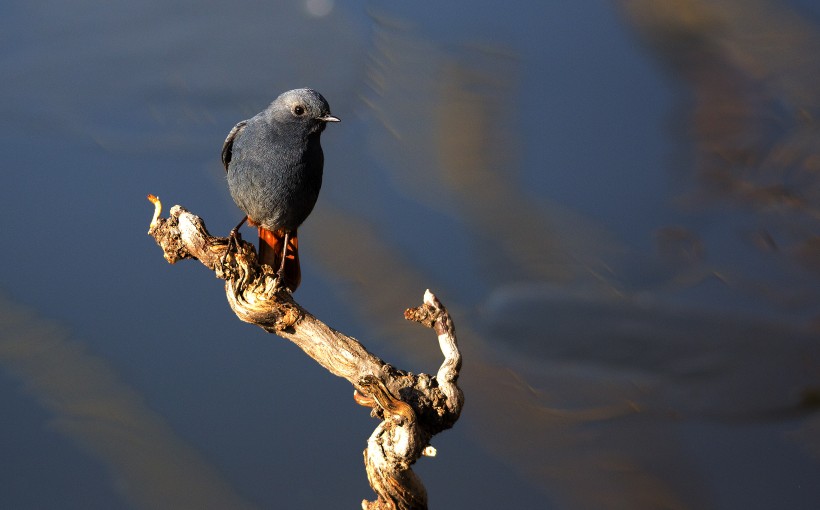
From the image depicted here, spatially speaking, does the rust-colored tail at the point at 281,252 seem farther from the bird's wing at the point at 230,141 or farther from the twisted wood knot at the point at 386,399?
the twisted wood knot at the point at 386,399

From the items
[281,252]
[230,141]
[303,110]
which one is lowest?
[281,252]

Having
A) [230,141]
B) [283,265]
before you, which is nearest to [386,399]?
[283,265]

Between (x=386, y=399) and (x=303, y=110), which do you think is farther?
(x=303, y=110)

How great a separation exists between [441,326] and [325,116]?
720 millimetres

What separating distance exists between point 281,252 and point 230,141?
0.40 meters

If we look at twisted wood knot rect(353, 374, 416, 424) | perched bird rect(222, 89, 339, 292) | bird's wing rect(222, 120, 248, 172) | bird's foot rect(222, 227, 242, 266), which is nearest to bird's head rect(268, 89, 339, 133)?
perched bird rect(222, 89, 339, 292)

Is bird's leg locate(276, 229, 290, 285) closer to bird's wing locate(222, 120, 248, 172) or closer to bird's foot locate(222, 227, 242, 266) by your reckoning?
bird's foot locate(222, 227, 242, 266)

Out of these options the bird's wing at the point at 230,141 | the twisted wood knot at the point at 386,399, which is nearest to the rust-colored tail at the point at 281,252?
the bird's wing at the point at 230,141

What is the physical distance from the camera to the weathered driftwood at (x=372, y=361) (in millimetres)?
2363

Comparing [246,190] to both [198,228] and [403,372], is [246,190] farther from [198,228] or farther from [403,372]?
[403,372]

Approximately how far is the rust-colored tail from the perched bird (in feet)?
0.27

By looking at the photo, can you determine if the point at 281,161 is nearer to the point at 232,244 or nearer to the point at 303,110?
the point at 303,110

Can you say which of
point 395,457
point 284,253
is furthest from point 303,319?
point 395,457

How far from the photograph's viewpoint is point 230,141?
2.93 meters
